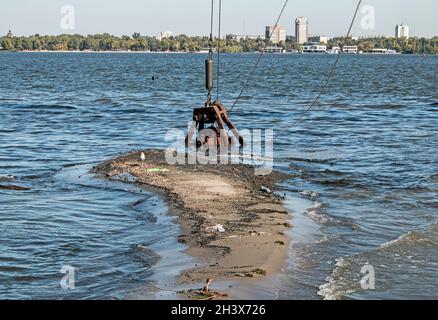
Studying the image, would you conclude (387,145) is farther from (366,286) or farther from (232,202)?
(366,286)

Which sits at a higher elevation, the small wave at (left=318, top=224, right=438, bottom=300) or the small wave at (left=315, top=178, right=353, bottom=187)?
the small wave at (left=318, top=224, right=438, bottom=300)

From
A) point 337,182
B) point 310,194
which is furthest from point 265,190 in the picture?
point 337,182

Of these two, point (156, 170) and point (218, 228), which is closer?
point (218, 228)

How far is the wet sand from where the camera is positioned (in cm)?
1288

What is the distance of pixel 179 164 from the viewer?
76.5ft

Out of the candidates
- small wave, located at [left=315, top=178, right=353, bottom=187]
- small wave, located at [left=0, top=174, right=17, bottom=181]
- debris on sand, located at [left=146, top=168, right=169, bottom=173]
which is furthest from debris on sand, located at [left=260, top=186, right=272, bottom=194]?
small wave, located at [left=0, top=174, right=17, bottom=181]

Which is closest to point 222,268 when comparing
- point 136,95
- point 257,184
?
point 257,184

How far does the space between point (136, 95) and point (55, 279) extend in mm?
47811

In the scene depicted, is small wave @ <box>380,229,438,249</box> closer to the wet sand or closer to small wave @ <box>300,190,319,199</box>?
→ the wet sand

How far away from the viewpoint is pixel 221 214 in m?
16.6

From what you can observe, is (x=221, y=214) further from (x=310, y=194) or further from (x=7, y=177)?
(x=7, y=177)

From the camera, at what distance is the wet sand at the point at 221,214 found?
12875 mm
